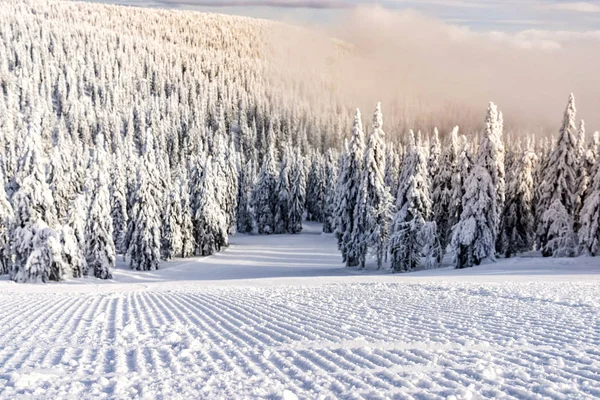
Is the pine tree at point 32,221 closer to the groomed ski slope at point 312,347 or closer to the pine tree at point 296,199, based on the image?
the groomed ski slope at point 312,347

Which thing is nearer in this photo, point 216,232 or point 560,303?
point 560,303

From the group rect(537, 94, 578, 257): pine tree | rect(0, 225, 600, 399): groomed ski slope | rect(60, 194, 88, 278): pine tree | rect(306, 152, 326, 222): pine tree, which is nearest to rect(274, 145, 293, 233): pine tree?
rect(306, 152, 326, 222): pine tree

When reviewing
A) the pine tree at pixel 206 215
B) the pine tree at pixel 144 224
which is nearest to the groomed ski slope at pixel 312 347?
the pine tree at pixel 144 224

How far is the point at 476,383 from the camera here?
261 inches

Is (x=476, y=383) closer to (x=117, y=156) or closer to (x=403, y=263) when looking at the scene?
(x=403, y=263)

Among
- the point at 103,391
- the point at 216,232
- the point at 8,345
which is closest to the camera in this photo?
the point at 103,391

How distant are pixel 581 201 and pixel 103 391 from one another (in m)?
42.4

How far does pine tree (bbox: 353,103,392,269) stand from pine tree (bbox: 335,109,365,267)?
1045 millimetres

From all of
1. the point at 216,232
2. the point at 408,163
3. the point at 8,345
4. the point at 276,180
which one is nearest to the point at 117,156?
the point at 216,232

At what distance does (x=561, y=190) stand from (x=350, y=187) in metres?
17.2

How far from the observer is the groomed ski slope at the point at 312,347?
666 cm

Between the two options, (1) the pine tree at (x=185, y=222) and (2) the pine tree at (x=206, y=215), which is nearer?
(1) the pine tree at (x=185, y=222)

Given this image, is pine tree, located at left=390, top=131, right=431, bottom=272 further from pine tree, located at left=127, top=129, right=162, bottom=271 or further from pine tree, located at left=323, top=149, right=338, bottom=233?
pine tree, located at left=323, top=149, right=338, bottom=233

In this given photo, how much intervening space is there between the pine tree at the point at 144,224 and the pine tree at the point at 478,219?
28.9 metres
